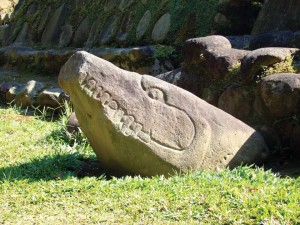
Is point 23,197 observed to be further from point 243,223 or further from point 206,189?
point 243,223

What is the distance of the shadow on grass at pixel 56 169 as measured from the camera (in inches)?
179

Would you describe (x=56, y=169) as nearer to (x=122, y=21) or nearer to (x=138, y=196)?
(x=138, y=196)

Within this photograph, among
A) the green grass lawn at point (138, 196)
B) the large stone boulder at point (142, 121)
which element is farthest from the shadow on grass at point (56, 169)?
the large stone boulder at point (142, 121)

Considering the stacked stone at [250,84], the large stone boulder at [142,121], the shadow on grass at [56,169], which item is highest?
the stacked stone at [250,84]

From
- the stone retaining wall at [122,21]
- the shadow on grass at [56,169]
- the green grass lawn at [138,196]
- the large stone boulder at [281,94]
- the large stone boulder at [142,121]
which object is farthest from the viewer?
the stone retaining wall at [122,21]

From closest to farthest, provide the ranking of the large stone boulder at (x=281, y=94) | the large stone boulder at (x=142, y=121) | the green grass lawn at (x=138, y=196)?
1. the green grass lawn at (x=138, y=196)
2. the large stone boulder at (x=142, y=121)
3. the large stone boulder at (x=281, y=94)

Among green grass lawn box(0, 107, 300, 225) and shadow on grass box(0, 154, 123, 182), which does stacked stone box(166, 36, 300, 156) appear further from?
shadow on grass box(0, 154, 123, 182)

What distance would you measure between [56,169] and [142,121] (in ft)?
3.01

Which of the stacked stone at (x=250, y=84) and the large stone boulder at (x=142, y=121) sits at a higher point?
the stacked stone at (x=250, y=84)

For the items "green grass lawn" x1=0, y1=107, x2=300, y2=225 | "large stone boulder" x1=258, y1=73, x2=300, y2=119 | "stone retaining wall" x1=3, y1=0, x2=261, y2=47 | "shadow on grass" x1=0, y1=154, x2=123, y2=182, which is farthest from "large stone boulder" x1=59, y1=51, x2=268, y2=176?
"stone retaining wall" x1=3, y1=0, x2=261, y2=47

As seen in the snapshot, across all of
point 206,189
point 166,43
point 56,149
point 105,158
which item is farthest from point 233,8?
point 206,189

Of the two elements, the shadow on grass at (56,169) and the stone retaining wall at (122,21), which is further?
the stone retaining wall at (122,21)

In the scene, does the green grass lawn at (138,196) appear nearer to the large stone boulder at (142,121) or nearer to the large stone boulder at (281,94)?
the large stone boulder at (142,121)

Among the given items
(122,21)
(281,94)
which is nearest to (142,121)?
(281,94)
